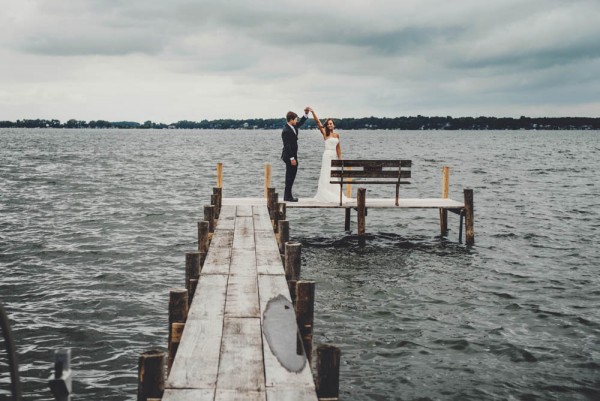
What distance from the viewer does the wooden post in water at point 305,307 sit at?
255 inches

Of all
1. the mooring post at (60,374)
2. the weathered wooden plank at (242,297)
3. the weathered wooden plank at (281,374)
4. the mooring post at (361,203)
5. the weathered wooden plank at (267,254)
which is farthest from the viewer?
the mooring post at (361,203)

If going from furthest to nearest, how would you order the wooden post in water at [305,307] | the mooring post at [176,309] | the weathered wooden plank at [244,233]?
the weathered wooden plank at [244,233] < the wooden post in water at [305,307] < the mooring post at [176,309]

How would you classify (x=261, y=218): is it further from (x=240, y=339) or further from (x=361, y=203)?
(x=240, y=339)

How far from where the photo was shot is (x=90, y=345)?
10.0 metres

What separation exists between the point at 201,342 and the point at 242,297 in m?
1.55

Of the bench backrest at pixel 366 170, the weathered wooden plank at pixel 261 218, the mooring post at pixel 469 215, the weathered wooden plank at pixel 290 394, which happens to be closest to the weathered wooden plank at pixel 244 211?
the weathered wooden plank at pixel 261 218

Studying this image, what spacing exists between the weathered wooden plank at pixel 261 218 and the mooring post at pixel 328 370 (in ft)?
23.7

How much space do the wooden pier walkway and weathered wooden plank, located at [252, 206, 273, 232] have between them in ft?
8.48

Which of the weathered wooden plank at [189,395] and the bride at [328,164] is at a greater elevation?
the bride at [328,164]

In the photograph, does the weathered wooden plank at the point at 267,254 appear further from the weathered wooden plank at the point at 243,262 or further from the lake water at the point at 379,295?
the lake water at the point at 379,295

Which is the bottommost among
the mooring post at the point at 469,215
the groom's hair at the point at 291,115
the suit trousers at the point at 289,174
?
the mooring post at the point at 469,215

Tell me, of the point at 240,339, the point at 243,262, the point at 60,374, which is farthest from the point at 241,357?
the point at 243,262

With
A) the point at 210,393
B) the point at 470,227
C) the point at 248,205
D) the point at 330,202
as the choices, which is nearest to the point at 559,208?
the point at 470,227

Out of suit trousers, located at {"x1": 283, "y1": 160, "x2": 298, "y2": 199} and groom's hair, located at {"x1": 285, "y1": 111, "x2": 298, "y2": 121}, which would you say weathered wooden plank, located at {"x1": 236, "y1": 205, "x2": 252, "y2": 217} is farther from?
groom's hair, located at {"x1": 285, "y1": 111, "x2": 298, "y2": 121}
